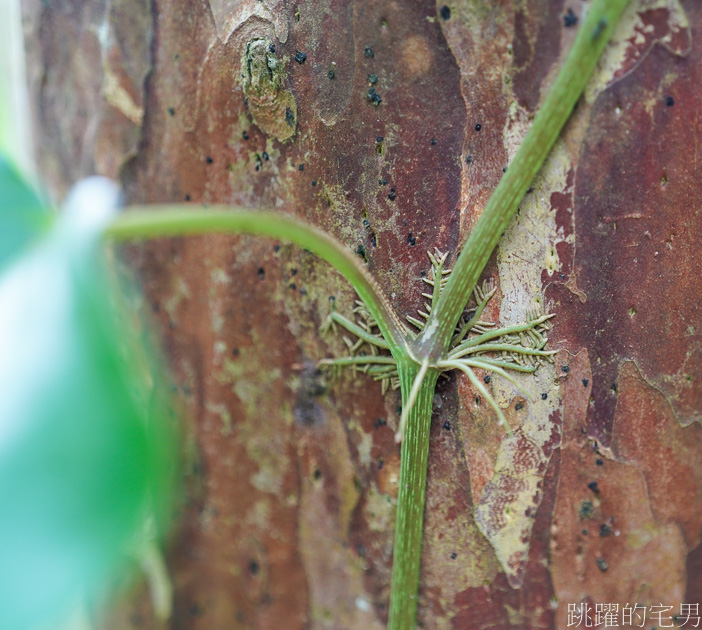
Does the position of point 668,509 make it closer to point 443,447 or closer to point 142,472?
point 443,447

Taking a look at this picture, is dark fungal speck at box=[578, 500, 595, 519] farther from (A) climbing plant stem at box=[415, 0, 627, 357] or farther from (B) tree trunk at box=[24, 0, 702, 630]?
(A) climbing plant stem at box=[415, 0, 627, 357]

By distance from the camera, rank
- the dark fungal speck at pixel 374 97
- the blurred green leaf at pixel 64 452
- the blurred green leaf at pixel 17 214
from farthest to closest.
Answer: the dark fungal speck at pixel 374 97, the blurred green leaf at pixel 17 214, the blurred green leaf at pixel 64 452

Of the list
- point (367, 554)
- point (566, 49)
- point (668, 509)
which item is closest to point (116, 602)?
point (367, 554)

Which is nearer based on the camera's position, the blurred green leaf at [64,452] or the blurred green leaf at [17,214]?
the blurred green leaf at [64,452]

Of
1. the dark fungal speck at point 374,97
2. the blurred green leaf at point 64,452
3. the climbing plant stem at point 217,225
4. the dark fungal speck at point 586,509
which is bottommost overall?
the dark fungal speck at point 586,509

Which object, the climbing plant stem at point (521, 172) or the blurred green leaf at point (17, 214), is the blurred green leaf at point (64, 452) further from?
the climbing plant stem at point (521, 172)

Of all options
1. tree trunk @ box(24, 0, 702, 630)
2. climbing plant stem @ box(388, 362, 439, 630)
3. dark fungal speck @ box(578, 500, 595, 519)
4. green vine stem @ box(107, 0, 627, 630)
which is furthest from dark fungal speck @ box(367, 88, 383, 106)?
dark fungal speck @ box(578, 500, 595, 519)

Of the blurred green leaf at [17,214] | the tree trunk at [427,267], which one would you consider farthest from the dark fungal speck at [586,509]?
the blurred green leaf at [17,214]
